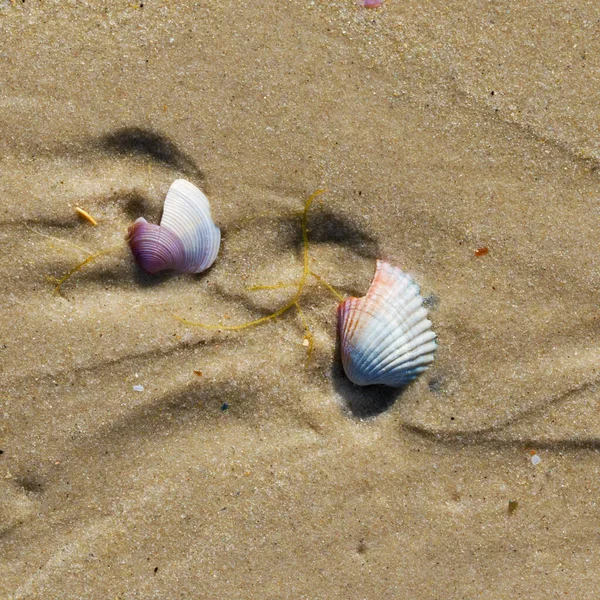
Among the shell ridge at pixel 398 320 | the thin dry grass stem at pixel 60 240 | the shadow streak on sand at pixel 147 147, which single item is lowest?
the thin dry grass stem at pixel 60 240

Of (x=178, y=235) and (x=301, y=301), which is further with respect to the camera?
(x=301, y=301)

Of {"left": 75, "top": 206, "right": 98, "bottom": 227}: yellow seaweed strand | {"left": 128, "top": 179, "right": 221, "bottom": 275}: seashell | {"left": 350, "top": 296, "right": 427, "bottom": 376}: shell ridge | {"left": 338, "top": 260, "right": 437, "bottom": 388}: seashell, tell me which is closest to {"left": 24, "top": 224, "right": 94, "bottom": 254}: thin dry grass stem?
{"left": 75, "top": 206, "right": 98, "bottom": 227}: yellow seaweed strand

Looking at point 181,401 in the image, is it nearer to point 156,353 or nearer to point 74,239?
point 156,353

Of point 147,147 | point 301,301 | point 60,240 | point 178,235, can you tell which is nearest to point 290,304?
point 301,301

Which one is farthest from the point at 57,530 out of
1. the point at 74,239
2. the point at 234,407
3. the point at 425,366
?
the point at 425,366

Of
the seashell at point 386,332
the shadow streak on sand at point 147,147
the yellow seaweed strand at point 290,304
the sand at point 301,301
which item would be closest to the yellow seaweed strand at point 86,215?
the sand at point 301,301

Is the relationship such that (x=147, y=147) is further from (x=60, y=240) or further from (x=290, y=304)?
(x=290, y=304)

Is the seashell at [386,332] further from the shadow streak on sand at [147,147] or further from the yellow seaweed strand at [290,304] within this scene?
the shadow streak on sand at [147,147]
